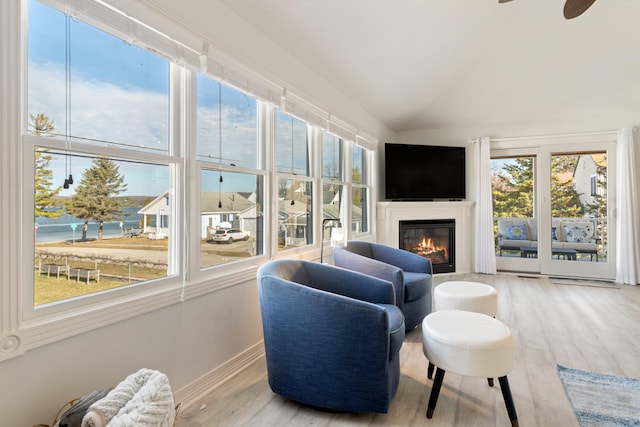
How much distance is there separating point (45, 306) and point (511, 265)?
5.87m

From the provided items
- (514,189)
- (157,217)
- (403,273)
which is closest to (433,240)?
(514,189)

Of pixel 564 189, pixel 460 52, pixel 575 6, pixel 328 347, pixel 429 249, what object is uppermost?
pixel 460 52

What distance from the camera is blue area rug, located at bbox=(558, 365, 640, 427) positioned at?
6.00 ft

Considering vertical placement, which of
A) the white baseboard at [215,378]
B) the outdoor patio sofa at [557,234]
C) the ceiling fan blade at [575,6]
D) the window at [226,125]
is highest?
the ceiling fan blade at [575,6]

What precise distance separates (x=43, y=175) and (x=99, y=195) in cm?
25

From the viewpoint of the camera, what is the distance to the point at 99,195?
5.31ft

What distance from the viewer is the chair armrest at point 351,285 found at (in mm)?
2328

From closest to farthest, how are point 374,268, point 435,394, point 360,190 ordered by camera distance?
point 435,394, point 374,268, point 360,190

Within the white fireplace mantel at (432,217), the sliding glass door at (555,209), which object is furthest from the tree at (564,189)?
the white fireplace mantel at (432,217)

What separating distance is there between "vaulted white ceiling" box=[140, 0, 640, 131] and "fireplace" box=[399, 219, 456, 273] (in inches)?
64.5

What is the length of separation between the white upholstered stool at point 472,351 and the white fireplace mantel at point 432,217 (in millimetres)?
3254

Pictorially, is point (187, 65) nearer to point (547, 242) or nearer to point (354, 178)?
point (354, 178)

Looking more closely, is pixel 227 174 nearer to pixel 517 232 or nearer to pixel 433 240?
pixel 433 240

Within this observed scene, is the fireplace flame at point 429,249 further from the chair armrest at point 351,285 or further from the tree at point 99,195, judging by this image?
the tree at point 99,195
